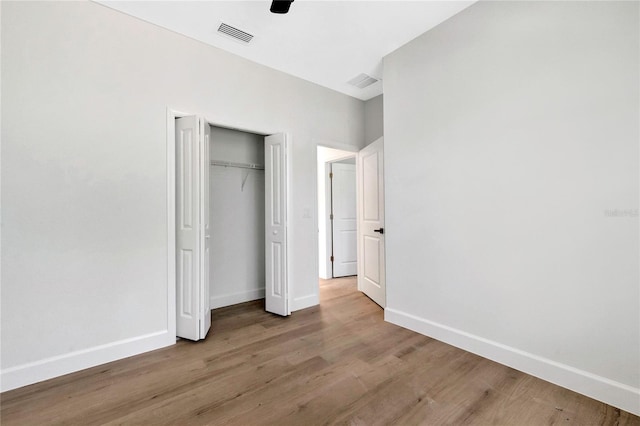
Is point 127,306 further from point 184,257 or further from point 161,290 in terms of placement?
point 184,257

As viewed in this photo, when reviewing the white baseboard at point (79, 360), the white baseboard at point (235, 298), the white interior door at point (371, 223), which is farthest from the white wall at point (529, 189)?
the white baseboard at point (79, 360)

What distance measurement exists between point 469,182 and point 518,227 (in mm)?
509

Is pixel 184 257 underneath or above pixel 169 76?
underneath

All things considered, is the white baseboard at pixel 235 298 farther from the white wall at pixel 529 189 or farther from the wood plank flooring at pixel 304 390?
the white wall at pixel 529 189

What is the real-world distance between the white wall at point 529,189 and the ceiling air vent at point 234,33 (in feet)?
5.21

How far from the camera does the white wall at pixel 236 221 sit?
3369 mm

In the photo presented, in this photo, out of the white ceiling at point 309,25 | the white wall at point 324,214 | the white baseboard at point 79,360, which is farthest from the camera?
the white wall at point 324,214

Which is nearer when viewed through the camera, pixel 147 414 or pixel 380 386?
pixel 147 414

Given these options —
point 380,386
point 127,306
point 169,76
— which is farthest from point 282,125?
point 380,386

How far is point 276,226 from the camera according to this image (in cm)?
317

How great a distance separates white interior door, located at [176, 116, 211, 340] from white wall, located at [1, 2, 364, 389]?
0.14 m

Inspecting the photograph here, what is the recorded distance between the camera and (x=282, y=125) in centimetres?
326

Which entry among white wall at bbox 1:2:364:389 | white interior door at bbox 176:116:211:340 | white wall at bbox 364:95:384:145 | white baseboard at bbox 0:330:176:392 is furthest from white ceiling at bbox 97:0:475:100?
white baseboard at bbox 0:330:176:392

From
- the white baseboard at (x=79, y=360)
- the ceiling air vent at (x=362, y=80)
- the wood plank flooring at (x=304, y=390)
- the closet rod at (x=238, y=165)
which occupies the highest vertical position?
the ceiling air vent at (x=362, y=80)
